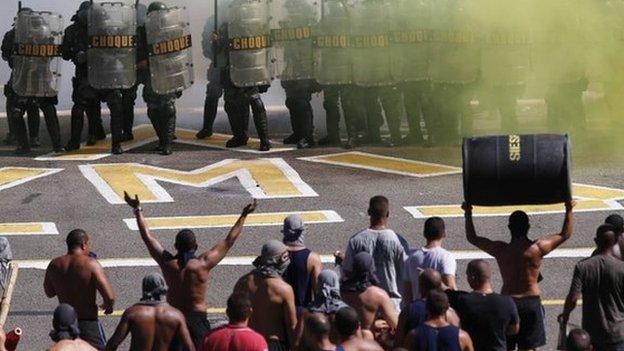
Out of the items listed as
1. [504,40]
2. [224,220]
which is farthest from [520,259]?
[504,40]

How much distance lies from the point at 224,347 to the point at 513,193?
3.80 meters

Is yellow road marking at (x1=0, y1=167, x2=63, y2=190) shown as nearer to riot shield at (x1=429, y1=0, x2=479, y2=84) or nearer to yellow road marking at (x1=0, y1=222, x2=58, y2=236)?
yellow road marking at (x1=0, y1=222, x2=58, y2=236)

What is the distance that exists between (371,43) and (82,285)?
11.1 m

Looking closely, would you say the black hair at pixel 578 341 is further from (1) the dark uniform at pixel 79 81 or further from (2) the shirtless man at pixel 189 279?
(1) the dark uniform at pixel 79 81

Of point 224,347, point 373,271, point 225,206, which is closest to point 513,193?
point 373,271

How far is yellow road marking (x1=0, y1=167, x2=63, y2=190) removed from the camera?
22.6 meters

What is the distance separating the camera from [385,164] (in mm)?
23641

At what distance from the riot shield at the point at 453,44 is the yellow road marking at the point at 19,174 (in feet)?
17.3

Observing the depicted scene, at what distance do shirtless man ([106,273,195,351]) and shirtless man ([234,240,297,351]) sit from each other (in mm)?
693

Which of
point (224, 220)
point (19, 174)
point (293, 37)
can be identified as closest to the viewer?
point (224, 220)

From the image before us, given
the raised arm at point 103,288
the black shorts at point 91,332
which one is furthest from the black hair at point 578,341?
the black shorts at point 91,332

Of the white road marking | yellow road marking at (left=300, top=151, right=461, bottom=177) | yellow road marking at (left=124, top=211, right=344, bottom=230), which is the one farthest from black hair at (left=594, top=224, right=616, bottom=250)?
yellow road marking at (left=300, top=151, right=461, bottom=177)

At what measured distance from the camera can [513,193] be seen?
15078 mm

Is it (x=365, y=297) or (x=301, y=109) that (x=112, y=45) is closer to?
(x=301, y=109)
